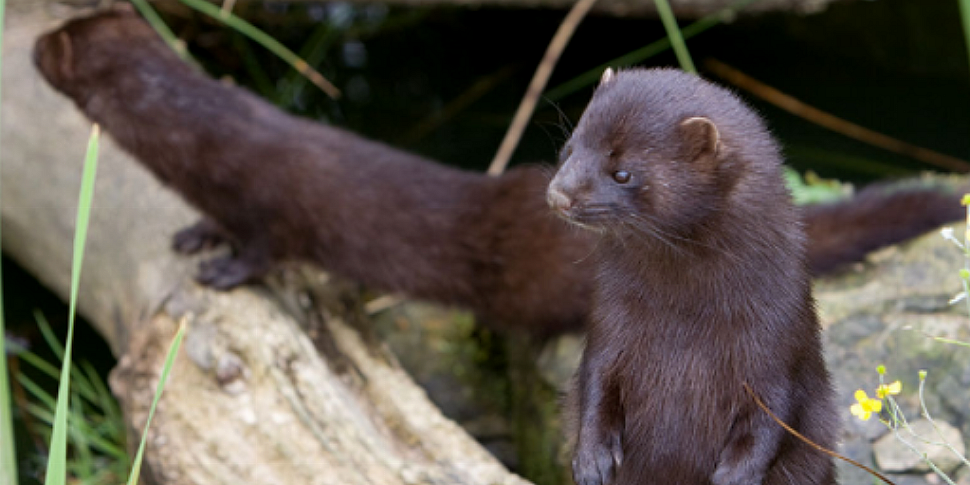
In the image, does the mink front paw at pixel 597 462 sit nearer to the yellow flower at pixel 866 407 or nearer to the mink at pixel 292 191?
the yellow flower at pixel 866 407

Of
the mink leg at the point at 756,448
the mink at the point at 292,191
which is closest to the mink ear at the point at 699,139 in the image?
the mink leg at the point at 756,448

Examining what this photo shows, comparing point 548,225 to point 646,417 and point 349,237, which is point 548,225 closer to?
point 349,237

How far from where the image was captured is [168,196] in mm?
4180

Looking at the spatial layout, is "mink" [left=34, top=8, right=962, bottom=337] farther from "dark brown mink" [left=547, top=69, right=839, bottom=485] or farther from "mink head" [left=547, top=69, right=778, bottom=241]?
"mink head" [left=547, top=69, right=778, bottom=241]

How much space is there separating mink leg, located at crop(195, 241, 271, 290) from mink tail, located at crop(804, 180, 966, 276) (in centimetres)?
181

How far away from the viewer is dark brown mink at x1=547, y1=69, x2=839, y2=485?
184 centimetres

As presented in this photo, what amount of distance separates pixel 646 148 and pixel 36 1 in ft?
12.1

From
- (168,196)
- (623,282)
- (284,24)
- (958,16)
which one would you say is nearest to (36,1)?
(168,196)

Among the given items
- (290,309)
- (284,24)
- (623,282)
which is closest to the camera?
(623,282)

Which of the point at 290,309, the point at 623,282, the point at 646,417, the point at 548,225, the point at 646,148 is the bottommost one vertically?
the point at 290,309

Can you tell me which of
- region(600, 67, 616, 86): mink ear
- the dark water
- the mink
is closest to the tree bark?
the mink

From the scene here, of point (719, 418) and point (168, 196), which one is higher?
point (719, 418)

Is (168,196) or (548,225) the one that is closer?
(548,225)

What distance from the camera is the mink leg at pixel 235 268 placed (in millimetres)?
3584
